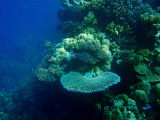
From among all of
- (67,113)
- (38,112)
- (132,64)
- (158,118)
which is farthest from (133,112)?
(38,112)

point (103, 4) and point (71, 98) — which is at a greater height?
→ point (103, 4)

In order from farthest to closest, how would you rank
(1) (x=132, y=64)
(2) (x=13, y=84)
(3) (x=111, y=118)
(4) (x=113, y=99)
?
(2) (x=13, y=84)
(1) (x=132, y=64)
(4) (x=113, y=99)
(3) (x=111, y=118)

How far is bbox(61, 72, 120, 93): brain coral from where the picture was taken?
3957 mm

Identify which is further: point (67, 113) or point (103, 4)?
point (103, 4)

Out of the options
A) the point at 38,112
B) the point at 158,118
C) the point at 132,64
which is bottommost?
the point at 158,118

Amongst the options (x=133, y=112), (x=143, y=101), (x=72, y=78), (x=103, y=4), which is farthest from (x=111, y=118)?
(x=103, y=4)

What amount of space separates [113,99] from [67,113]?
2998 mm

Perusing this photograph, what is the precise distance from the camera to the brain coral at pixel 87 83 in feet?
13.0

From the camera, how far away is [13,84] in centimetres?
1789

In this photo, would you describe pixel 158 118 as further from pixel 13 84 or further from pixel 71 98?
pixel 13 84

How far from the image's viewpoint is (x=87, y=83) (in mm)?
4305

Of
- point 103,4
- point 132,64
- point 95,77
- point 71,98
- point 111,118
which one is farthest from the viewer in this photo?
point 103,4

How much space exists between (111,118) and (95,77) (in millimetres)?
1679

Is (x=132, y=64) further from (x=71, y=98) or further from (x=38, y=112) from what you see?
(x=38, y=112)
